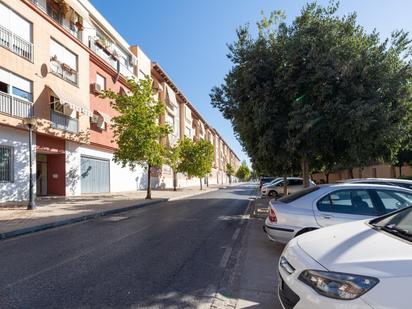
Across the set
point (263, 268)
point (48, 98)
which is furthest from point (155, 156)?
point (263, 268)

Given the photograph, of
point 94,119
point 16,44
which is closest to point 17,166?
point 16,44

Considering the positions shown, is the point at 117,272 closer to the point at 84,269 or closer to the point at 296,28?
the point at 84,269

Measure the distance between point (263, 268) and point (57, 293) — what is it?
331 centimetres

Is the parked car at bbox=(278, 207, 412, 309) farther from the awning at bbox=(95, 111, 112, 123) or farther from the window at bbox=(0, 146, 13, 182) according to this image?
the awning at bbox=(95, 111, 112, 123)

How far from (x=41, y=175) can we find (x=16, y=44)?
8778 millimetres

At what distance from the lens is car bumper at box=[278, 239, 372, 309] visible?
8.80ft

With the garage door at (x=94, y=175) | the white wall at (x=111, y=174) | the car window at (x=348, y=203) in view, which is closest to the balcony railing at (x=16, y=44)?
the white wall at (x=111, y=174)

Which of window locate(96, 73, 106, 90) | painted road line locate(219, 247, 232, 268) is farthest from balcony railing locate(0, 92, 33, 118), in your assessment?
painted road line locate(219, 247, 232, 268)

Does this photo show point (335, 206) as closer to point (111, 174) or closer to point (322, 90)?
point (322, 90)

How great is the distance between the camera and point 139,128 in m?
23.1

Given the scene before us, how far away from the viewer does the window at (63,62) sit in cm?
2273

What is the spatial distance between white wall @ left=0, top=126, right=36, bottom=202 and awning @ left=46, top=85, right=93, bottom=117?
3.05m

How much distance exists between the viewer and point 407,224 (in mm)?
3660

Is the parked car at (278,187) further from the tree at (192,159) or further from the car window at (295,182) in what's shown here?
the tree at (192,159)
